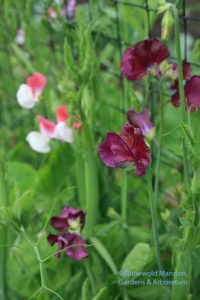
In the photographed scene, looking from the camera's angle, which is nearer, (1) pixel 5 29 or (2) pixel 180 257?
(2) pixel 180 257

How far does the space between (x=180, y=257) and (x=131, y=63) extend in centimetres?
33

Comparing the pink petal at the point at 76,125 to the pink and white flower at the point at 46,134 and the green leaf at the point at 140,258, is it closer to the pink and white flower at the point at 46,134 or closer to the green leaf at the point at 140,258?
the pink and white flower at the point at 46,134

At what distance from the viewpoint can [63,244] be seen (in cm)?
105

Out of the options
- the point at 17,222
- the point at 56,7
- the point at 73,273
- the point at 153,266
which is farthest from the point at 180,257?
the point at 56,7

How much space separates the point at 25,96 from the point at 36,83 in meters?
0.04

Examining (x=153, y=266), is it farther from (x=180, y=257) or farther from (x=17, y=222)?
(x=17, y=222)

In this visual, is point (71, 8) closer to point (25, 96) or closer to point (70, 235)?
point (25, 96)

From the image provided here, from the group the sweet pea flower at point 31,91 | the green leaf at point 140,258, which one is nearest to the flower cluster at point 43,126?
the sweet pea flower at point 31,91

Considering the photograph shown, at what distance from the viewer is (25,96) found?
1.33m

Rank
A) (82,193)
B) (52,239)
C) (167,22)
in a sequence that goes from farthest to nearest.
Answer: (82,193) < (52,239) < (167,22)

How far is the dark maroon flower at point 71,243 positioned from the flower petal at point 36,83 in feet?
1.32

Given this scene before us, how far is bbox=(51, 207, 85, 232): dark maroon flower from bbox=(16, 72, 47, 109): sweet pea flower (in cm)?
33

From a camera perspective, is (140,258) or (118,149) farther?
(140,258)

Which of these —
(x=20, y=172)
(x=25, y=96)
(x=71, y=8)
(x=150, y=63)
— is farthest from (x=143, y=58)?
(x=71, y=8)
